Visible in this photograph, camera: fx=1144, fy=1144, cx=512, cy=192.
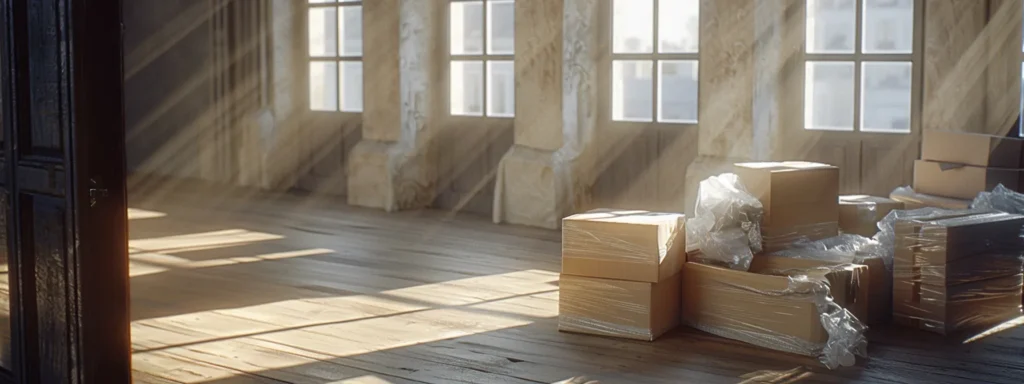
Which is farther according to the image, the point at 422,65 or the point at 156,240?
the point at 422,65

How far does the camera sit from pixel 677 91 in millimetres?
7051

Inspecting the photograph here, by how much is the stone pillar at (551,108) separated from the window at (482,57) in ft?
Result: 1.46

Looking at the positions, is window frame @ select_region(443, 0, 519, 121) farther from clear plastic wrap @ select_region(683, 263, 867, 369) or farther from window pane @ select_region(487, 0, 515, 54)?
clear plastic wrap @ select_region(683, 263, 867, 369)

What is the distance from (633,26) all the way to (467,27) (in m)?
1.42

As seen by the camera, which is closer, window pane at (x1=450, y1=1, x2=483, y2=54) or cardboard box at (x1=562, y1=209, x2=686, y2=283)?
cardboard box at (x1=562, y1=209, x2=686, y2=283)

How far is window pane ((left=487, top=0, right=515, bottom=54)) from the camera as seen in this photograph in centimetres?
784

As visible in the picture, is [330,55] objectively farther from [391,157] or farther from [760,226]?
[760,226]

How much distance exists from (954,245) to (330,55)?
234 inches

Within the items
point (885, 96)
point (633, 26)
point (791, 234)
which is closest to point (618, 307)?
point (791, 234)

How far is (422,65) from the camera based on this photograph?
8.17 meters

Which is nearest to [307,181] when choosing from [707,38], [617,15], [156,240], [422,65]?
[422,65]

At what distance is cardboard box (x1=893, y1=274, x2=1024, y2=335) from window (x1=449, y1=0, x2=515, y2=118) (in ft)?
13.2

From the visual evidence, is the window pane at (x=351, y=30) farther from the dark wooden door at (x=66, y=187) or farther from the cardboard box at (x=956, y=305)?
the dark wooden door at (x=66, y=187)

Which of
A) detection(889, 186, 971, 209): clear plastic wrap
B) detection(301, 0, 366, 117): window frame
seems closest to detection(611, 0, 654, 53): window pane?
detection(301, 0, 366, 117): window frame
